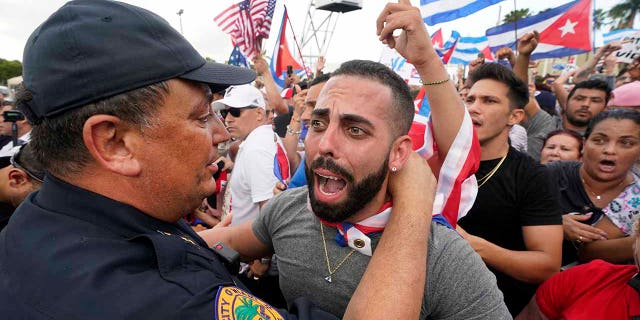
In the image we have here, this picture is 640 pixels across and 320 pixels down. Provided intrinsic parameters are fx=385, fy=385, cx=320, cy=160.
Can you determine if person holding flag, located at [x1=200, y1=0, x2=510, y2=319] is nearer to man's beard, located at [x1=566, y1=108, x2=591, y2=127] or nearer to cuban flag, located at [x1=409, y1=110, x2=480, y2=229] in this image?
cuban flag, located at [x1=409, y1=110, x2=480, y2=229]

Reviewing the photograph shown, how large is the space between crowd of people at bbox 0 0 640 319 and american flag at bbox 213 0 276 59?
4140 millimetres

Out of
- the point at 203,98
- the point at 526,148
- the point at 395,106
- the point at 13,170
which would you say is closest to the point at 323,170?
the point at 395,106

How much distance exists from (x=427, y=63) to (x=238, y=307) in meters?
1.38

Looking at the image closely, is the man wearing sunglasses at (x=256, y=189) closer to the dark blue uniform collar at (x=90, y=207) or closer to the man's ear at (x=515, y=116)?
the dark blue uniform collar at (x=90, y=207)

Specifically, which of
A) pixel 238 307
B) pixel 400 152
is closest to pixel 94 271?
pixel 238 307

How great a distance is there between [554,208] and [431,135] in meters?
1.08

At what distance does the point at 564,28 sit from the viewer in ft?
21.3

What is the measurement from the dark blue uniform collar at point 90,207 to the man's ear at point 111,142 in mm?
98

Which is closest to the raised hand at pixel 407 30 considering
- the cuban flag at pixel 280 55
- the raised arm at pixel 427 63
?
the raised arm at pixel 427 63

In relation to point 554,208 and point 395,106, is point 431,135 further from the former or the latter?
point 554,208

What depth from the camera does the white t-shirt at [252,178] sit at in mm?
3377

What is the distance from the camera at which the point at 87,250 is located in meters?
1.00

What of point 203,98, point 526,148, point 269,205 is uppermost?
point 203,98

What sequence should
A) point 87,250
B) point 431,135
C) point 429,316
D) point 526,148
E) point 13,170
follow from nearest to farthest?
point 87,250 < point 429,316 < point 431,135 < point 13,170 < point 526,148
